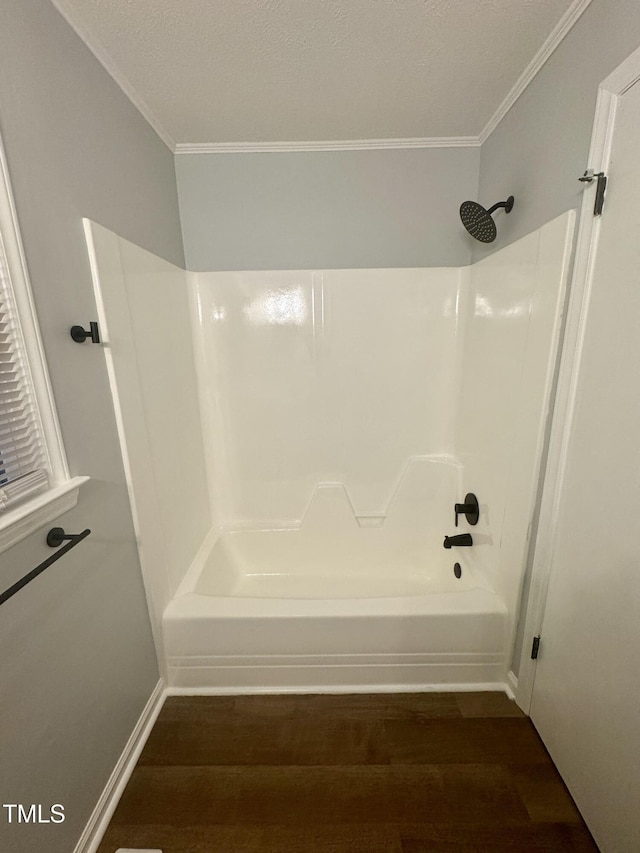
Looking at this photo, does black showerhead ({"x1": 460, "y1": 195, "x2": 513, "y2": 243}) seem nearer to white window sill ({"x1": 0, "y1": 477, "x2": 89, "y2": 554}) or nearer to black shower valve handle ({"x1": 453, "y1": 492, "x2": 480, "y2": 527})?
Result: black shower valve handle ({"x1": 453, "y1": 492, "x2": 480, "y2": 527})

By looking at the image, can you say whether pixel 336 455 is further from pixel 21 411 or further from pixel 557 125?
pixel 557 125

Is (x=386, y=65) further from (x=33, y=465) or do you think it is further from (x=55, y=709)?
(x=55, y=709)

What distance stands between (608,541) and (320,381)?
4.56 ft

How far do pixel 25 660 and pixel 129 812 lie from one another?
71 centimetres

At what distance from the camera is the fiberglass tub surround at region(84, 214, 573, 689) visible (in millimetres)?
1336

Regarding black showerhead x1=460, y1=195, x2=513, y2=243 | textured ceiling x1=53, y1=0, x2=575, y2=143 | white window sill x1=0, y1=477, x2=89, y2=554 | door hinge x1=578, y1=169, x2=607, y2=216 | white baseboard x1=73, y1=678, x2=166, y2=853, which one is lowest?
white baseboard x1=73, y1=678, x2=166, y2=853

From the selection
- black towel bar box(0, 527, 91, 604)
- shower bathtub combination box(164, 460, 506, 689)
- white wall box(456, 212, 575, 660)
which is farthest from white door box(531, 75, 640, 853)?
black towel bar box(0, 527, 91, 604)

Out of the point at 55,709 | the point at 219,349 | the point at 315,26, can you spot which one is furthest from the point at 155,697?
the point at 315,26

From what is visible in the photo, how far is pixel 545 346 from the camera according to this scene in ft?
3.84

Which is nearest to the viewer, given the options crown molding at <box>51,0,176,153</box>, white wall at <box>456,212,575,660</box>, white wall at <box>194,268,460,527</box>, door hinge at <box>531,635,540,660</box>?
crown molding at <box>51,0,176,153</box>

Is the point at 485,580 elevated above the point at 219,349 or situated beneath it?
situated beneath

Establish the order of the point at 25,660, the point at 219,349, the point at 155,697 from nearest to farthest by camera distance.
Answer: the point at 25,660, the point at 155,697, the point at 219,349

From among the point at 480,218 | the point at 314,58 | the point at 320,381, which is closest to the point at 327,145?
the point at 314,58

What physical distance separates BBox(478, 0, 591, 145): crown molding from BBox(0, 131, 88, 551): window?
1.52m
